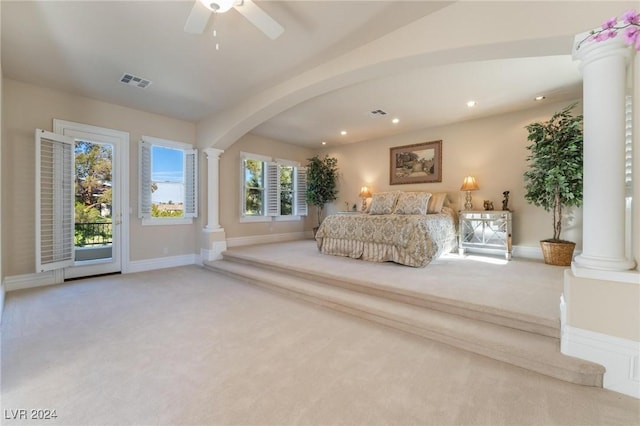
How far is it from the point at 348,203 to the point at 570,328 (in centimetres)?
560

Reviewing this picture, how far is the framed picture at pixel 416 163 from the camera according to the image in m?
5.73

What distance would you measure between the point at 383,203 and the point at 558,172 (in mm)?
2840

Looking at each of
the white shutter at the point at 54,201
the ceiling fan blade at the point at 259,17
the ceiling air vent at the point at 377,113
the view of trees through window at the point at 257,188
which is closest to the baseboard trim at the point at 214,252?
the view of trees through window at the point at 257,188

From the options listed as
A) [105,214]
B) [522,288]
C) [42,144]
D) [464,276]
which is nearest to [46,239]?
[42,144]

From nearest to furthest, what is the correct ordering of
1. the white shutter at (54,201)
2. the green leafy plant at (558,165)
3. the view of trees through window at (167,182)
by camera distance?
the white shutter at (54,201) → the green leafy plant at (558,165) → the view of trees through window at (167,182)

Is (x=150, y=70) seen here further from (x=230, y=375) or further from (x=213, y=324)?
(x=230, y=375)

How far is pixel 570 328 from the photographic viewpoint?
186 cm

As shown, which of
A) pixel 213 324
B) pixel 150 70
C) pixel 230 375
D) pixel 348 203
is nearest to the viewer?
pixel 230 375

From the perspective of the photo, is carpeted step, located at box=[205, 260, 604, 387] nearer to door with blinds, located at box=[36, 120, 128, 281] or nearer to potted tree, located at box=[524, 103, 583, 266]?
potted tree, located at box=[524, 103, 583, 266]

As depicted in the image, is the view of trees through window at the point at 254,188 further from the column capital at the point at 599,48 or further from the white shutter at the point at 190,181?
the column capital at the point at 599,48

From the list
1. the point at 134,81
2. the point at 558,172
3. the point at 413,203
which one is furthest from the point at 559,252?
the point at 134,81

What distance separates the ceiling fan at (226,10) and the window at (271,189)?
13.4 ft

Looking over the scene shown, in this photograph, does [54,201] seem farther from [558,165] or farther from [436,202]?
[558,165]

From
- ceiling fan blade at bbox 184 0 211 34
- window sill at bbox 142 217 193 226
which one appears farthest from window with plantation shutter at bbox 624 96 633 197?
window sill at bbox 142 217 193 226
